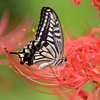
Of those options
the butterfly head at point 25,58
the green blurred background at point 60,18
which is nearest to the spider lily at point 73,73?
the butterfly head at point 25,58

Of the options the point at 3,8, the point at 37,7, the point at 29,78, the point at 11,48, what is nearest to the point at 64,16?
the point at 37,7

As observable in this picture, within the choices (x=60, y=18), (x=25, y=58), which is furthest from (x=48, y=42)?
(x=60, y=18)

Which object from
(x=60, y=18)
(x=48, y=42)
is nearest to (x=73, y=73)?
(x=48, y=42)

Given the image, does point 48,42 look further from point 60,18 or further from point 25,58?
point 60,18

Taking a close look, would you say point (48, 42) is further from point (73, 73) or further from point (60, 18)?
point (60, 18)

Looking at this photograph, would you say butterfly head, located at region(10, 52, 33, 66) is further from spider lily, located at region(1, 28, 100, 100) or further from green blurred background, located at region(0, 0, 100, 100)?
green blurred background, located at region(0, 0, 100, 100)

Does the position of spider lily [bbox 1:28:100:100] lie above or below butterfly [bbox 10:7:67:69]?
below

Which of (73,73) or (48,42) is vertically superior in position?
(48,42)

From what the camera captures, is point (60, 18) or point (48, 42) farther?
point (60, 18)

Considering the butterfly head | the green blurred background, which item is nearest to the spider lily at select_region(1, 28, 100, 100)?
the butterfly head
